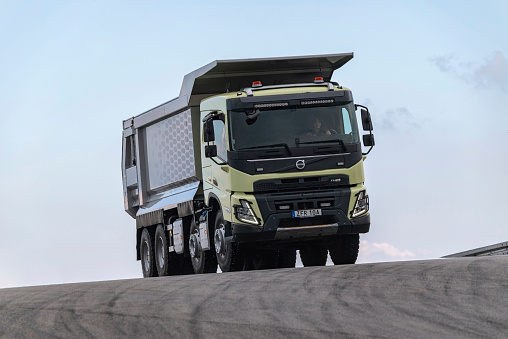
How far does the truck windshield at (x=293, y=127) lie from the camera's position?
16.8 meters

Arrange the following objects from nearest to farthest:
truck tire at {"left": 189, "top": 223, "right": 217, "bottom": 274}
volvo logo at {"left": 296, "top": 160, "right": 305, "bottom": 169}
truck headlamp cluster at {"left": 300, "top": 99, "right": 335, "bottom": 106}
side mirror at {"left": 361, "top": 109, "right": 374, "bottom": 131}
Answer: volvo logo at {"left": 296, "top": 160, "right": 305, "bottom": 169} < truck headlamp cluster at {"left": 300, "top": 99, "right": 335, "bottom": 106} < side mirror at {"left": 361, "top": 109, "right": 374, "bottom": 131} < truck tire at {"left": 189, "top": 223, "right": 217, "bottom": 274}

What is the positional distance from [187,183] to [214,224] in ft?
6.05

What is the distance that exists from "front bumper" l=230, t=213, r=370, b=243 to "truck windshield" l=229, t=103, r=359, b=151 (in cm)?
130

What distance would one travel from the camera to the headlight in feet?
56.1

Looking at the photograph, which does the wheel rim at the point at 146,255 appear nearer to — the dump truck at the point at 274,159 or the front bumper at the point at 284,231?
the dump truck at the point at 274,159

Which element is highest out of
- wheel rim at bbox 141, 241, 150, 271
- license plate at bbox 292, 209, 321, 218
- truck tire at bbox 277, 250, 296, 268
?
license plate at bbox 292, 209, 321, 218

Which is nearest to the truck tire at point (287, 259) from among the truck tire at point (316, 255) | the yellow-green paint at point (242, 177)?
the truck tire at point (316, 255)

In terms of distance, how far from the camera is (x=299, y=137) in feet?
55.3

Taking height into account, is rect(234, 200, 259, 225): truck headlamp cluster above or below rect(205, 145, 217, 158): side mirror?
below

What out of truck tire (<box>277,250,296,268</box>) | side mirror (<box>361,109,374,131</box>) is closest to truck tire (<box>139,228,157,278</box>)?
truck tire (<box>277,250,296,268</box>)

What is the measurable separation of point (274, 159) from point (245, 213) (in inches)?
40.8

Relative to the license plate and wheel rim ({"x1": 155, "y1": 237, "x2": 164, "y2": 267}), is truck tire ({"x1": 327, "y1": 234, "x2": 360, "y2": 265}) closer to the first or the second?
the license plate

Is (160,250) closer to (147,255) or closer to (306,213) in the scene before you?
(147,255)

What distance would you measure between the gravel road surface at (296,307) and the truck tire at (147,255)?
1079 centimetres
